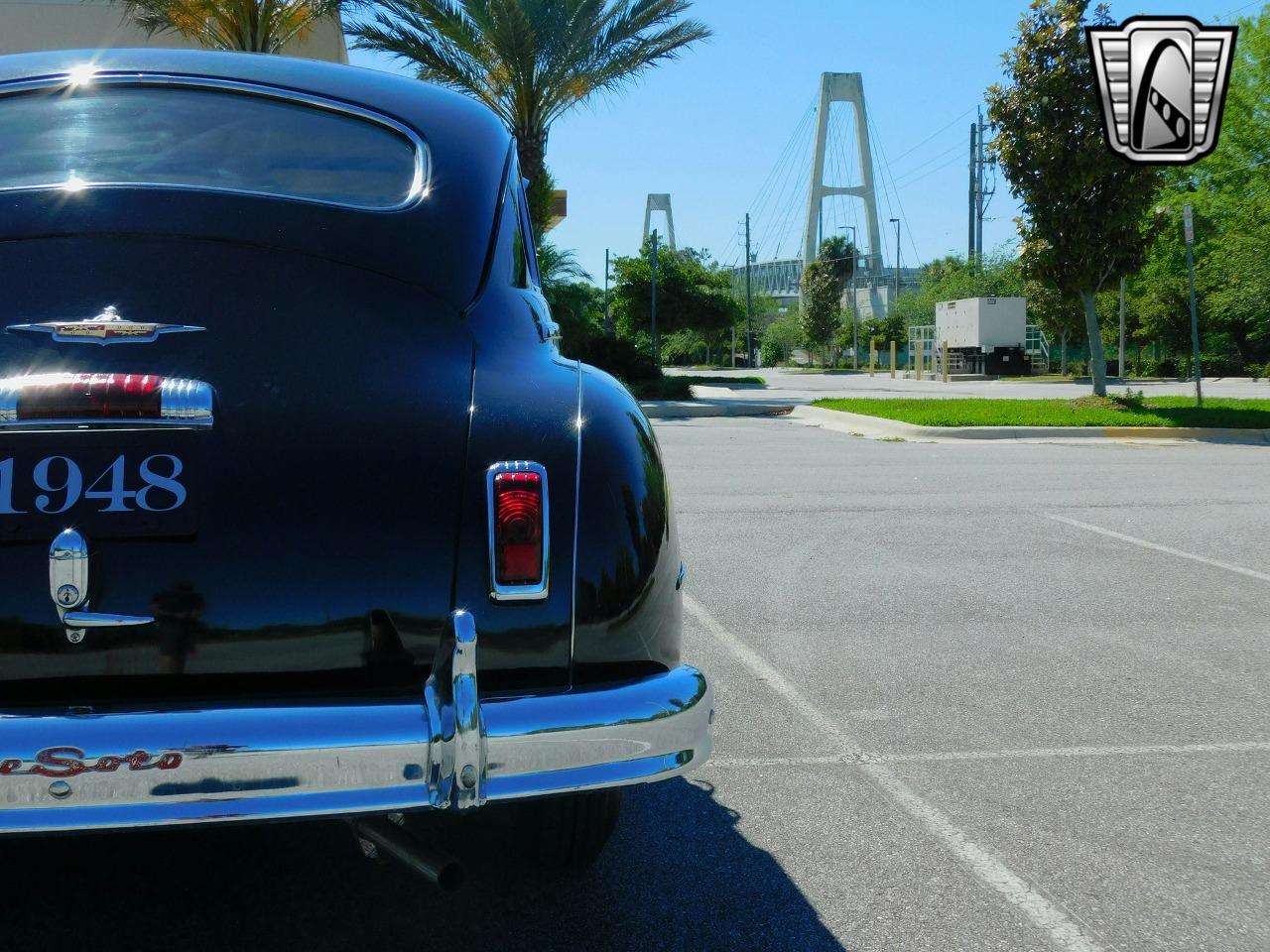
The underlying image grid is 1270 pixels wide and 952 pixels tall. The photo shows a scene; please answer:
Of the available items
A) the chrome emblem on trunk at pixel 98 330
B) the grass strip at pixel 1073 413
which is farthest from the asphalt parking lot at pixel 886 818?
the grass strip at pixel 1073 413

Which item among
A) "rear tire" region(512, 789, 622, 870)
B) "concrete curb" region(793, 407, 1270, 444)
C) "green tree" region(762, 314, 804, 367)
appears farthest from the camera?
"green tree" region(762, 314, 804, 367)

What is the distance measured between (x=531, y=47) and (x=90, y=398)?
20611mm

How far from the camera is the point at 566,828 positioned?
275 centimetres

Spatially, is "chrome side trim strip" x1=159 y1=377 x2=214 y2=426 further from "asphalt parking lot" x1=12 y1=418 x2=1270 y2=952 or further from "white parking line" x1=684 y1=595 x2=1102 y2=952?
"white parking line" x1=684 y1=595 x2=1102 y2=952

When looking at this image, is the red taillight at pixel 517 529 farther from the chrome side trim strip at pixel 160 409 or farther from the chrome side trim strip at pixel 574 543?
the chrome side trim strip at pixel 160 409

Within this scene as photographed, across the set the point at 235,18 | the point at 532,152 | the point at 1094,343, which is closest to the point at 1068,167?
the point at 1094,343

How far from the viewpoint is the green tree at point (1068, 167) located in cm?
1877

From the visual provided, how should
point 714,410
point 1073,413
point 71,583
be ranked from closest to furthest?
point 71,583 < point 1073,413 < point 714,410

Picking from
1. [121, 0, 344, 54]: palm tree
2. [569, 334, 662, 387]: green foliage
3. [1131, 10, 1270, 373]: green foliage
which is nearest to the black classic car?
[121, 0, 344, 54]: palm tree

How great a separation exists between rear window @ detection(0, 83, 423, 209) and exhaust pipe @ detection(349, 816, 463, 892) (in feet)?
4.21

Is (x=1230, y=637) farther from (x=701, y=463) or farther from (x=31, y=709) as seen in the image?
(x=701, y=463)

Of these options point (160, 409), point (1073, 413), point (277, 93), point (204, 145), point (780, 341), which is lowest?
point (1073, 413)

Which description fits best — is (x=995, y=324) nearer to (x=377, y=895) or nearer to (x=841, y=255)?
(x=841, y=255)

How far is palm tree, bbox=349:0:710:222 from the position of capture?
21.2m
